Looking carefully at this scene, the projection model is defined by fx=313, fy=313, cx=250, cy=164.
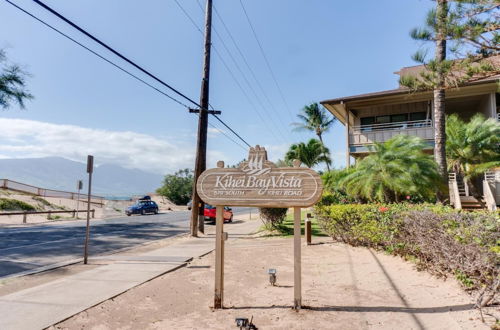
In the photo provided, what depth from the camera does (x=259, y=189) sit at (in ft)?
16.8

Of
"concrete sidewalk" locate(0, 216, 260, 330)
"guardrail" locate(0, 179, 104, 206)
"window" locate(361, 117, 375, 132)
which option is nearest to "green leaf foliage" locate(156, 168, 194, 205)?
"guardrail" locate(0, 179, 104, 206)

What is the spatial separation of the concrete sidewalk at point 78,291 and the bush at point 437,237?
5.05 metres

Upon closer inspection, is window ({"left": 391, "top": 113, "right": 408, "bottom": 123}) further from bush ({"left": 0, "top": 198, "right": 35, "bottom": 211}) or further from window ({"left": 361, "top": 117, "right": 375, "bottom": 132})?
bush ({"left": 0, "top": 198, "right": 35, "bottom": 211})

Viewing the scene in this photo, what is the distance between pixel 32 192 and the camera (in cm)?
3488

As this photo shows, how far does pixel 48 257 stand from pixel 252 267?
6.31 m

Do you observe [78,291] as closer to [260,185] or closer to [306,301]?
[260,185]

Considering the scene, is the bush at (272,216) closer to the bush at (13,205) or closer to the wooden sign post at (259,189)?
the wooden sign post at (259,189)

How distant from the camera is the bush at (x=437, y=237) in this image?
471cm

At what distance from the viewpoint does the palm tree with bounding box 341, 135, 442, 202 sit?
1306 cm

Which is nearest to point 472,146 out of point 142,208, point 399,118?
point 399,118

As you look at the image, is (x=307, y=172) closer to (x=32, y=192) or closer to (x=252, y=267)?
(x=252, y=267)

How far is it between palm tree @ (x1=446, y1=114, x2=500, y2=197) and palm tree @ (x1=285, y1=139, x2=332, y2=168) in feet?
52.8

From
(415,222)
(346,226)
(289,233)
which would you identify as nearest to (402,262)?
(415,222)

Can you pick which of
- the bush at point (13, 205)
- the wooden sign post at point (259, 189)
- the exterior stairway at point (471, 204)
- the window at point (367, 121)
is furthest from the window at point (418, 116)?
the bush at point (13, 205)
